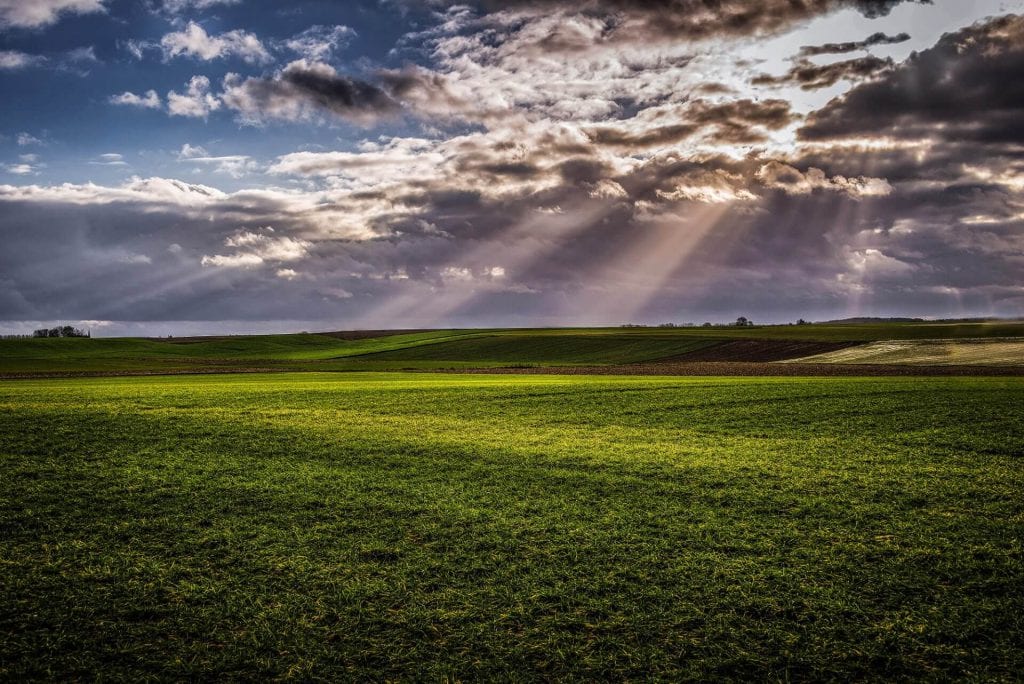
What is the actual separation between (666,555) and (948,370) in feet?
170

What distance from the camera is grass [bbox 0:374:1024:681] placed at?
6906 mm

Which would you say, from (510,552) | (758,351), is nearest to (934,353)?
(758,351)

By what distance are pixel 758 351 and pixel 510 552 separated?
76.8 metres

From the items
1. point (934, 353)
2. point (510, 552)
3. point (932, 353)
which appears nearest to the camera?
point (510, 552)

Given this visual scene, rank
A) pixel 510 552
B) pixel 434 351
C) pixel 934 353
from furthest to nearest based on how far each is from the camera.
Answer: pixel 434 351
pixel 934 353
pixel 510 552

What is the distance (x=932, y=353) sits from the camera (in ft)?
212

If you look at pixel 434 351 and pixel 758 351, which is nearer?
pixel 758 351

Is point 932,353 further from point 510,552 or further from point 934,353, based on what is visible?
point 510,552

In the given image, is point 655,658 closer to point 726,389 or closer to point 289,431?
point 289,431

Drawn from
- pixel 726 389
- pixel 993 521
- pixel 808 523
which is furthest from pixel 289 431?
pixel 726 389

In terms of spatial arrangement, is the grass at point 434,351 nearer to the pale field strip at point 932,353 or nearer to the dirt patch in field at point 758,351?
the dirt patch in field at point 758,351

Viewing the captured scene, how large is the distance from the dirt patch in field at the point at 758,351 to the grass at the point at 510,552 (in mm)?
55160

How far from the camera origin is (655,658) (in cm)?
675

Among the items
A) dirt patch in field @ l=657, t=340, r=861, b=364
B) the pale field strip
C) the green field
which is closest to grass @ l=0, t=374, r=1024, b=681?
the pale field strip
